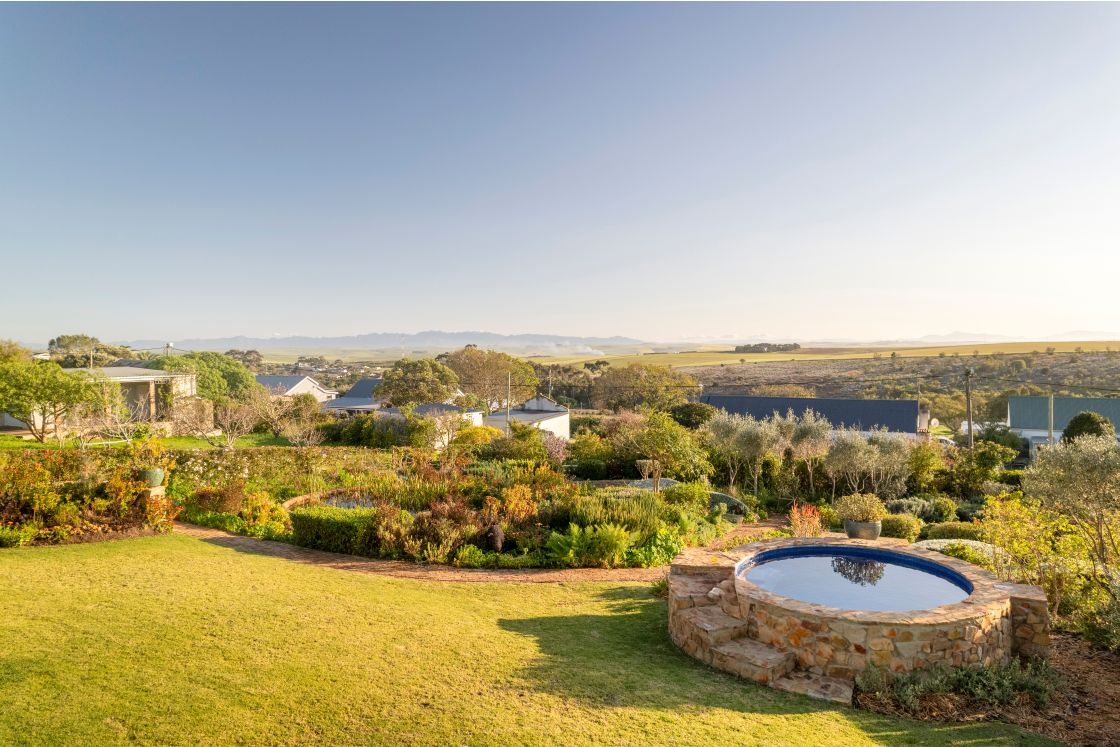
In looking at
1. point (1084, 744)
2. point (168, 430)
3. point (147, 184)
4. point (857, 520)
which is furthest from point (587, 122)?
point (168, 430)

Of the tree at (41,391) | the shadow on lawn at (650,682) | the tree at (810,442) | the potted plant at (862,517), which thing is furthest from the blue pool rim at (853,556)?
the tree at (41,391)

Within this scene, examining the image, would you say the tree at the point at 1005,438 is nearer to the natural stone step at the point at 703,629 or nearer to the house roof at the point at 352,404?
the natural stone step at the point at 703,629

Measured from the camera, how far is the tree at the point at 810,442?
18.3 meters

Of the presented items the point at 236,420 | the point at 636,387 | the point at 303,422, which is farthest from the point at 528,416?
the point at 636,387

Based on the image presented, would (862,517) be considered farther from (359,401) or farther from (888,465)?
(359,401)

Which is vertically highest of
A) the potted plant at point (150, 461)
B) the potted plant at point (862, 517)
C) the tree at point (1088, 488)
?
the tree at point (1088, 488)

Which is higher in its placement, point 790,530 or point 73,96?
point 73,96

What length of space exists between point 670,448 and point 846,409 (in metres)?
23.0

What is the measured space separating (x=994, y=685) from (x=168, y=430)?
107 feet

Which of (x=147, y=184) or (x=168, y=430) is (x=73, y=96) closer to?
(x=147, y=184)

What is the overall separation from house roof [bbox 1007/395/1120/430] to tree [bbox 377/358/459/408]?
3672 cm

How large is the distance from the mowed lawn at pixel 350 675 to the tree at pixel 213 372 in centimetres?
4092

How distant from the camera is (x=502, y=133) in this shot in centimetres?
2253

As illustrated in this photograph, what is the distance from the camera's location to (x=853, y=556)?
8.57 metres
